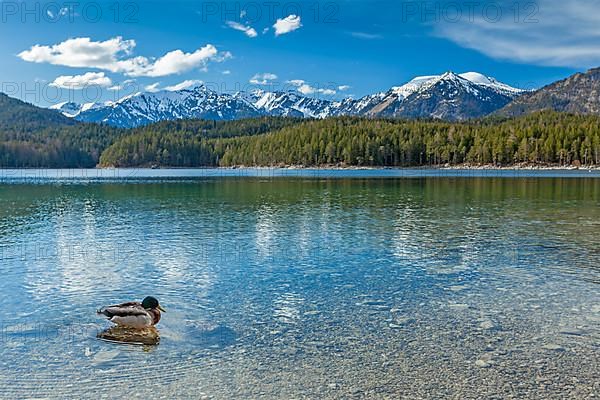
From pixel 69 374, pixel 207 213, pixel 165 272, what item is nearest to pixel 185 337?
pixel 69 374

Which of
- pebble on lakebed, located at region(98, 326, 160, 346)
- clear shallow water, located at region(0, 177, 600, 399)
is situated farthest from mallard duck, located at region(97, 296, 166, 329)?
clear shallow water, located at region(0, 177, 600, 399)

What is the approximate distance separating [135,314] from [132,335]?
1.76 ft

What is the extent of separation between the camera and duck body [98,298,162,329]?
1352cm

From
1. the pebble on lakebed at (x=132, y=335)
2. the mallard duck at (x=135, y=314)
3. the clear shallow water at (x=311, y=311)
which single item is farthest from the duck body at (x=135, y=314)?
the clear shallow water at (x=311, y=311)

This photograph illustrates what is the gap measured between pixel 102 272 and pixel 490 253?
1677 centimetres

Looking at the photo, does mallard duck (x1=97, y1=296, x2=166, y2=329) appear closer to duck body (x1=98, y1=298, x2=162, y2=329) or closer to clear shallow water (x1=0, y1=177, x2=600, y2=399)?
duck body (x1=98, y1=298, x2=162, y2=329)

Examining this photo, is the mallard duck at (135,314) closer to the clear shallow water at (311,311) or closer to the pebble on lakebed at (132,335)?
the pebble on lakebed at (132,335)

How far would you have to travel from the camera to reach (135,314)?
13539mm

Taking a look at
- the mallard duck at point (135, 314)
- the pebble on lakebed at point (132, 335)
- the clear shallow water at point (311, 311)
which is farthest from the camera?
the mallard duck at point (135, 314)

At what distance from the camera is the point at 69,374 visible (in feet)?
35.4

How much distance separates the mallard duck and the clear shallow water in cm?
49

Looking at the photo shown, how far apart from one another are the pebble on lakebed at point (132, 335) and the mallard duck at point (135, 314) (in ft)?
0.44

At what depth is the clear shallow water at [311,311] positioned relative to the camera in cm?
1041

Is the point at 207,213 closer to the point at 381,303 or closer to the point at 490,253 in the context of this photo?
the point at 490,253
